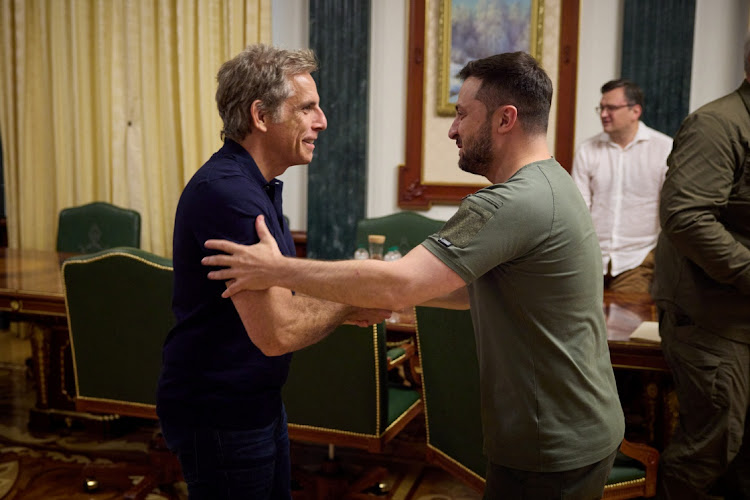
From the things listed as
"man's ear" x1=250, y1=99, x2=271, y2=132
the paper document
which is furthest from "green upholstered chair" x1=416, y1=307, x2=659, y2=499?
"man's ear" x1=250, y1=99, x2=271, y2=132

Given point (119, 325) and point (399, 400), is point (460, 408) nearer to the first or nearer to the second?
point (399, 400)

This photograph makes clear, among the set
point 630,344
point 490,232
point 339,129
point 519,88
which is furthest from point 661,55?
point 490,232

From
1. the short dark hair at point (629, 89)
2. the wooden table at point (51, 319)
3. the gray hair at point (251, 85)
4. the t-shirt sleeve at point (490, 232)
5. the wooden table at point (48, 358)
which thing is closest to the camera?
the t-shirt sleeve at point (490, 232)

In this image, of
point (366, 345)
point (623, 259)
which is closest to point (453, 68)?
point (623, 259)

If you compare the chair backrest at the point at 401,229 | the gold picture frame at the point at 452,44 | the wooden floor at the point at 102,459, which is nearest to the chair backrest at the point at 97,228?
the wooden floor at the point at 102,459

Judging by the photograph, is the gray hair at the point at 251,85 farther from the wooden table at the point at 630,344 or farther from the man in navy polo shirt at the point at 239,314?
the wooden table at the point at 630,344

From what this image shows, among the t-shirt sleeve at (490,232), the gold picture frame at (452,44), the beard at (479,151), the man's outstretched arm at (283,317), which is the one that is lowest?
the man's outstretched arm at (283,317)

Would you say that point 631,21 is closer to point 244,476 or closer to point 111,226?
point 111,226

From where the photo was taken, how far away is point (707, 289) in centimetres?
210

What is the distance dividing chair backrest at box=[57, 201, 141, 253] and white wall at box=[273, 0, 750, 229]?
1.19 m

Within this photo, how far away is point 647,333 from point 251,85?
5.25 ft

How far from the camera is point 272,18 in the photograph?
191 inches

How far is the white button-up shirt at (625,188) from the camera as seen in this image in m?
4.07

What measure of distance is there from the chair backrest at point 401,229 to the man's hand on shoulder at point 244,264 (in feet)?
7.96
